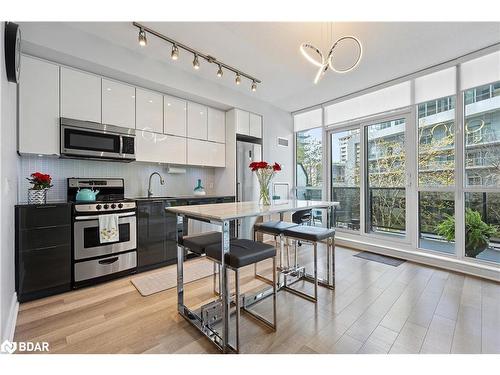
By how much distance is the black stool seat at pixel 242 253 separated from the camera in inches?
57.6

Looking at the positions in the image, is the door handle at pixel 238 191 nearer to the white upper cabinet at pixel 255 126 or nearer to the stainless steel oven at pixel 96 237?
the white upper cabinet at pixel 255 126

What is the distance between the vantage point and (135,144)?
9.77 ft

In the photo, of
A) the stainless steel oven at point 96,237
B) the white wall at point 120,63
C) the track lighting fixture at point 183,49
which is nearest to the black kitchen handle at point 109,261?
the stainless steel oven at point 96,237

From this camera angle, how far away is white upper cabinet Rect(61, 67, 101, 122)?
8.04ft

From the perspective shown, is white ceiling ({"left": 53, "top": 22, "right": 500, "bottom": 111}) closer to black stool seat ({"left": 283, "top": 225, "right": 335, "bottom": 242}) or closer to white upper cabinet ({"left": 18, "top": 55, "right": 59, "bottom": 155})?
white upper cabinet ({"left": 18, "top": 55, "right": 59, "bottom": 155})

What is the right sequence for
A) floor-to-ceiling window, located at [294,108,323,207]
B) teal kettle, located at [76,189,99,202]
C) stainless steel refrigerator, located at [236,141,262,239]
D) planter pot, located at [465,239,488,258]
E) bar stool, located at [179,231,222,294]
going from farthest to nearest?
1. floor-to-ceiling window, located at [294,108,323,207]
2. stainless steel refrigerator, located at [236,141,262,239]
3. planter pot, located at [465,239,488,258]
4. teal kettle, located at [76,189,99,202]
5. bar stool, located at [179,231,222,294]

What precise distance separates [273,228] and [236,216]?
3.35ft

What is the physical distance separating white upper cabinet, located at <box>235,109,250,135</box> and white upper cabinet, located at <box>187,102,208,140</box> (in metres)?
0.56

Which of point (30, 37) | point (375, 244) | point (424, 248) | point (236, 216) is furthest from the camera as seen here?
point (375, 244)

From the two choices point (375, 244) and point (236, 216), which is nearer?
point (236, 216)

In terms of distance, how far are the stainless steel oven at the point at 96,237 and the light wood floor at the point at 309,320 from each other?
379mm

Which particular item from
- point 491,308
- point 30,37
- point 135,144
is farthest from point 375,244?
point 30,37

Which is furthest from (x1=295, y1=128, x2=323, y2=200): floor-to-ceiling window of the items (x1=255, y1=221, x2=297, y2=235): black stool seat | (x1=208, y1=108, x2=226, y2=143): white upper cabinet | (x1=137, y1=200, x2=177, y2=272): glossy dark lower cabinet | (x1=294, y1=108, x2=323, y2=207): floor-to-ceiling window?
(x1=137, y1=200, x2=177, y2=272): glossy dark lower cabinet
